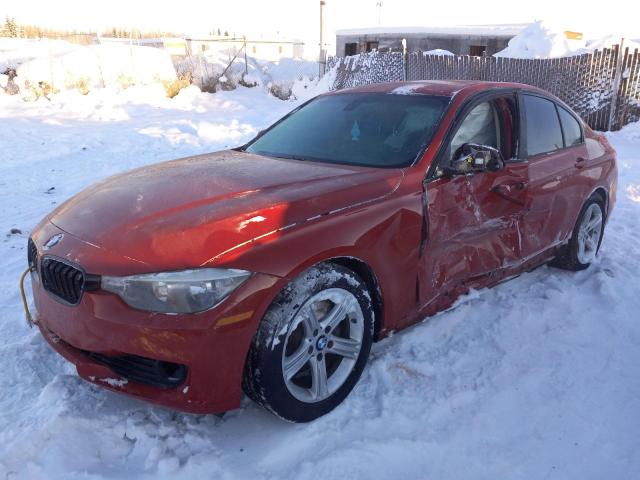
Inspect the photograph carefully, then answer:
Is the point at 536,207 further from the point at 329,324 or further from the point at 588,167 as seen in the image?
the point at 329,324

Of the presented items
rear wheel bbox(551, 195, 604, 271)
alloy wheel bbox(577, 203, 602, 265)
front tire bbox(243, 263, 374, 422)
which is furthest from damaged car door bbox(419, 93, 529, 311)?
alloy wheel bbox(577, 203, 602, 265)

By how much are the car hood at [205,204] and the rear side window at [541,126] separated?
151cm

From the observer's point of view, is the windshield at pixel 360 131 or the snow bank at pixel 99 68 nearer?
the windshield at pixel 360 131

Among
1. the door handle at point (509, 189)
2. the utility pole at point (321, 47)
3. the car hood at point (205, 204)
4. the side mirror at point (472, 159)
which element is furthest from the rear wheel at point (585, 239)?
the utility pole at point (321, 47)

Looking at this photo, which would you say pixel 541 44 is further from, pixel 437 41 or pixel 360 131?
pixel 360 131

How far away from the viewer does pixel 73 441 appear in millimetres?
2434

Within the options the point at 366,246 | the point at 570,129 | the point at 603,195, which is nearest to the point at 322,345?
the point at 366,246

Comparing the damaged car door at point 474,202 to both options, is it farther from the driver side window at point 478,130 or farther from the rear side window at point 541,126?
the rear side window at point 541,126

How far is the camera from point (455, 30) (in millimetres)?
25797

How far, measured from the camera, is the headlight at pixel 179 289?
7.43 feet

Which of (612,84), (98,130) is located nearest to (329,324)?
(98,130)

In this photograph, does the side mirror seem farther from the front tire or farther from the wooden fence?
the wooden fence

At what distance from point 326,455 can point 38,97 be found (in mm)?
15423

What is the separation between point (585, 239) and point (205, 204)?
11.7ft
